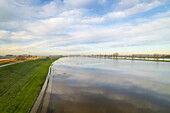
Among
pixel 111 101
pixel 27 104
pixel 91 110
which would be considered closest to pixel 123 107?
pixel 111 101

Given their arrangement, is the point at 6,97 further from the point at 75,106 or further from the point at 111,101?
the point at 111,101

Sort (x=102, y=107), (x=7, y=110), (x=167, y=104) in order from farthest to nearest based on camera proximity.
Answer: (x=167, y=104) → (x=102, y=107) → (x=7, y=110)

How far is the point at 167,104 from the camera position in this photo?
5.96 meters

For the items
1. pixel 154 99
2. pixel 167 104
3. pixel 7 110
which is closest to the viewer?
pixel 7 110

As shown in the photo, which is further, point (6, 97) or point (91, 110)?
point (6, 97)

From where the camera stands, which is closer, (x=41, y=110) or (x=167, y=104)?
(x=41, y=110)

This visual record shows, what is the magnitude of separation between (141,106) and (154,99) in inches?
72.4

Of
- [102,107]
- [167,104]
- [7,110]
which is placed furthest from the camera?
[167,104]

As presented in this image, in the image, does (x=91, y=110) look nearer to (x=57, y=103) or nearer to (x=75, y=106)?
(x=75, y=106)

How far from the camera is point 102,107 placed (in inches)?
219

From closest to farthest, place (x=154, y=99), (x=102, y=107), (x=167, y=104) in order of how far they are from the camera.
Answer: (x=102, y=107), (x=167, y=104), (x=154, y=99)

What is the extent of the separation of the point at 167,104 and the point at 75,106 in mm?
6456

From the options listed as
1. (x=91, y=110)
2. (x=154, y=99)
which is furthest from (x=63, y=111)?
(x=154, y=99)

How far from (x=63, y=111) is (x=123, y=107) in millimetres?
3875
